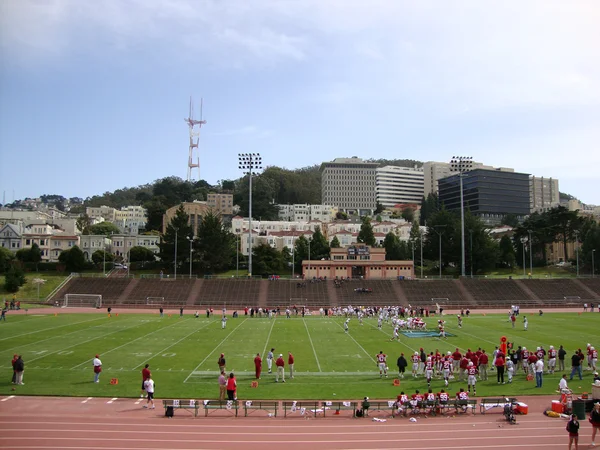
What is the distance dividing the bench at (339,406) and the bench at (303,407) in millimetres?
307

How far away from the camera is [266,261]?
93062 mm

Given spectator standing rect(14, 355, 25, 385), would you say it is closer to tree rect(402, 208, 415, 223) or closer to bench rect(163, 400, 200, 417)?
bench rect(163, 400, 200, 417)

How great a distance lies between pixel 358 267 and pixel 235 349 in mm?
53318

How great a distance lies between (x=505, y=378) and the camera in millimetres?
24562

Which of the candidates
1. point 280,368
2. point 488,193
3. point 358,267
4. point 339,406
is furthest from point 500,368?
point 488,193

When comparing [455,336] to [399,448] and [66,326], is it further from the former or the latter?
[66,326]

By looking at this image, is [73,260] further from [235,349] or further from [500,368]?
[500,368]

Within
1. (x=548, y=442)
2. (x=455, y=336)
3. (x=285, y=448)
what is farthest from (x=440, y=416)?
(x=455, y=336)

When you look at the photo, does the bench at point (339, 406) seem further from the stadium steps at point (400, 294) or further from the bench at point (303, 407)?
the stadium steps at point (400, 294)

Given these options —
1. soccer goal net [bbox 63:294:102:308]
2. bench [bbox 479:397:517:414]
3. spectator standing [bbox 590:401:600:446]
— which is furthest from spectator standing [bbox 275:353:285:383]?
soccer goal net [bbox 63:294:102:308]

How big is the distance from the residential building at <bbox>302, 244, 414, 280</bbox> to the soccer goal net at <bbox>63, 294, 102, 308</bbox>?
105 ft

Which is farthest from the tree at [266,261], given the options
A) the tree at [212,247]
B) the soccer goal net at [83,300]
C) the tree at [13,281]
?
the tree at [13,281]

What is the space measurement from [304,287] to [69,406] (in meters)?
54.7

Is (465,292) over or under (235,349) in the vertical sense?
over
